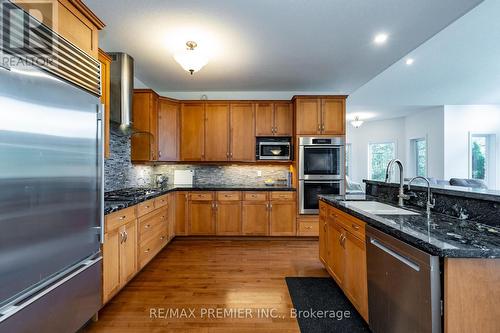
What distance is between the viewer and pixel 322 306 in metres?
2.13

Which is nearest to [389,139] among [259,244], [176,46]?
→ [259,244]

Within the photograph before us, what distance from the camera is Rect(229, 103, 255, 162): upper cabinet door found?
4.31m

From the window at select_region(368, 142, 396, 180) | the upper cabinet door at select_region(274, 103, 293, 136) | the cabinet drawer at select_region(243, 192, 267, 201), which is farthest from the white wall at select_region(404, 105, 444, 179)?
the cabinet drawer at select_region(243, 192, 267, 201)

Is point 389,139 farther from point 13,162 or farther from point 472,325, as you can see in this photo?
point 13,162

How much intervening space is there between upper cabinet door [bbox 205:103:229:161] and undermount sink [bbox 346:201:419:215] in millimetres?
2578

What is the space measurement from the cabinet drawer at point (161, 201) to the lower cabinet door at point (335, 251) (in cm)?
219

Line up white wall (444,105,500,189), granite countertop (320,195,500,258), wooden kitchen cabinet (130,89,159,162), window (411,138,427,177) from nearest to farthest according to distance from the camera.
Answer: granite countertop (320,195,500,258), wooden kitchen cabinet (130,89,159,162), white wall (444,105,500,189), window (411,138,427,177)

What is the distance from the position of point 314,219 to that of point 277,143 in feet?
4.89

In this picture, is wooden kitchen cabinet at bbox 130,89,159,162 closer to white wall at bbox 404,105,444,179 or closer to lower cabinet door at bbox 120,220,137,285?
lower cabinet door at bbox 120,220,137,285

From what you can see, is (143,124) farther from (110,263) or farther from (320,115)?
(320,115)

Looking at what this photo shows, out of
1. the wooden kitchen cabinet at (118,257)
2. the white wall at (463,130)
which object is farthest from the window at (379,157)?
the wooden kitchen cabinet at (118,257)

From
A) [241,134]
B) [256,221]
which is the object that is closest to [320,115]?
[241,134]

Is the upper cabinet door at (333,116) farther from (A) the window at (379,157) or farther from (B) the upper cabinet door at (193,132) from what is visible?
(A) the window at (379,157)

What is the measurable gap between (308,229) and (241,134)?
2.06 metres
